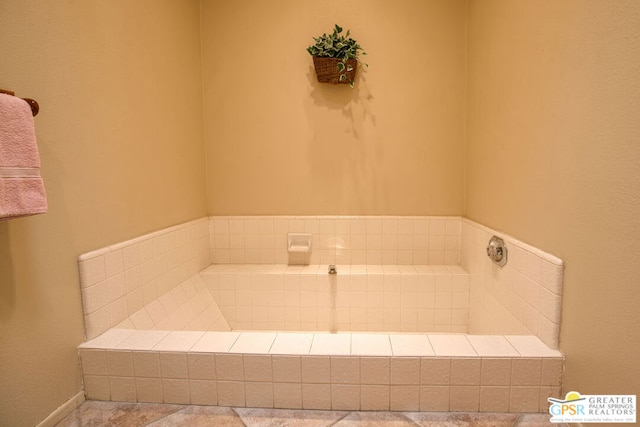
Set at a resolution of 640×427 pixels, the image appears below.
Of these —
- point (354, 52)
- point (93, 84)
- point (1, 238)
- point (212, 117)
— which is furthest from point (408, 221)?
point (1, 238)

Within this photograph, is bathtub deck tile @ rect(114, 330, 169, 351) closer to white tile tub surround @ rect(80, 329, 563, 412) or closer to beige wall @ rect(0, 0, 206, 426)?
white tile tub surround @ rect(80, 329, 563, 412)

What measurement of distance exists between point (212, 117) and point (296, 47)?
0.81m

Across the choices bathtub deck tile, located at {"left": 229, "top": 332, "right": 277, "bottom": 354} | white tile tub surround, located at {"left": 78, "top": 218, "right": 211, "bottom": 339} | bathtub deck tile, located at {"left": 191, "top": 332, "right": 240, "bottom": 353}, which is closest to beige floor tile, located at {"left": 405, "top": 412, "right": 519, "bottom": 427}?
bathtub deck tile, located at {"left": 229, "top": 332, "right": 277, "bottom": 354}

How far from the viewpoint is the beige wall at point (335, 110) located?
98.0 inches

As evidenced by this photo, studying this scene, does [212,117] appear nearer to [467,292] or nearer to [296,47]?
[296,47]

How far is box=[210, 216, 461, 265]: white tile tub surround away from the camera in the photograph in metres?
2.59

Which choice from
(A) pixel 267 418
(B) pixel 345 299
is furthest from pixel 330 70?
(A) pixel 267 418

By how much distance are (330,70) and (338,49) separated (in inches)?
5.6

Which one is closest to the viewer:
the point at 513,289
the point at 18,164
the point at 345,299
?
the point at 18,164

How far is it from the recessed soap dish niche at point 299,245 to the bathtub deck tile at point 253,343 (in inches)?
45.1

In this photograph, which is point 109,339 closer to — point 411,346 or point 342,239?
point 411,346

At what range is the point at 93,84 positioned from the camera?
59.6 inches

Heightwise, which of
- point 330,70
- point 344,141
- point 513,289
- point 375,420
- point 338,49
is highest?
point 338,49

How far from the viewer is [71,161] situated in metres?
1.40
